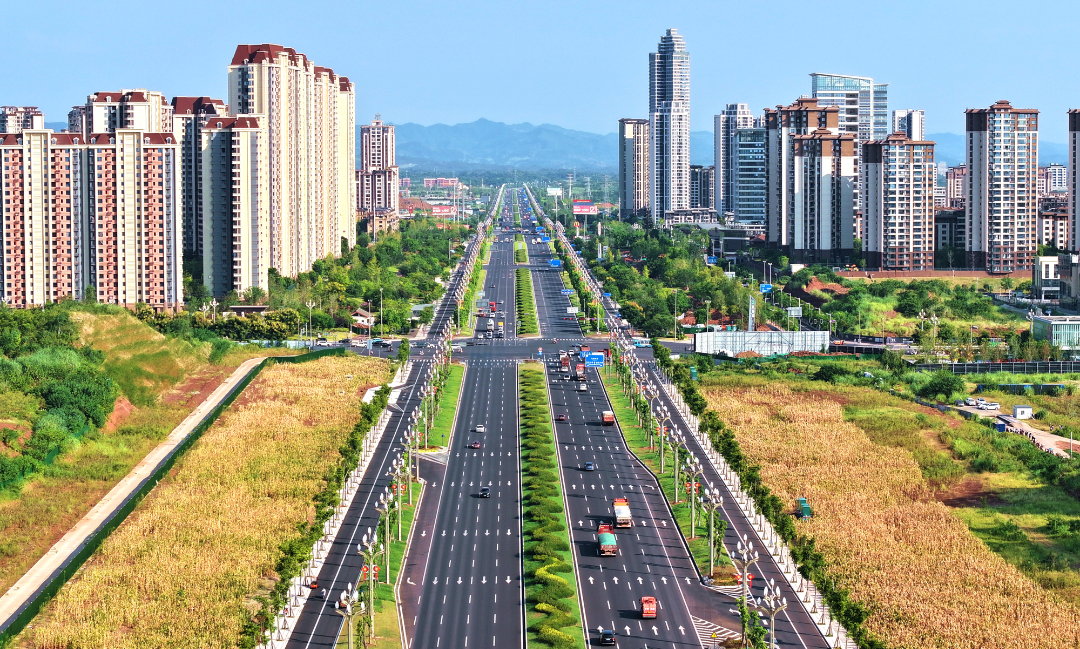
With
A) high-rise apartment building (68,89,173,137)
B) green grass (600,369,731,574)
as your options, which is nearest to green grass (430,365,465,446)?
green grass (600,369,731,574)

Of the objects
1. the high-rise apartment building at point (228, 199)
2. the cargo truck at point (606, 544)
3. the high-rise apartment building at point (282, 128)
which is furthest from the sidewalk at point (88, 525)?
the high-rise apartment building at point (282, 128)

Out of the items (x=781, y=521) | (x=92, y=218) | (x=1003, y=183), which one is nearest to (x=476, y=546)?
(x=781, y=521)

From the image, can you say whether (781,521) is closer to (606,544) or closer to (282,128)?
(606,544)

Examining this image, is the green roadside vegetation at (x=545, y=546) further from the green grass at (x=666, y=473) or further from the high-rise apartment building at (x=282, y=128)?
the high-rise apartment building at (x=282, y=128)

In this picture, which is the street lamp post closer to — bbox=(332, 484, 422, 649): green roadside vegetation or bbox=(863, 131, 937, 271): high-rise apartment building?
bbox=(332, 484, 422, 649): green roadside vegetation

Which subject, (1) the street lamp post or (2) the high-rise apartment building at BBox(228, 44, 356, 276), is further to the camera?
(2) the high-rise apartment building at BBox(228, 44, 356, 276)

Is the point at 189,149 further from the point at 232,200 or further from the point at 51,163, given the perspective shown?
the point at 51,163
